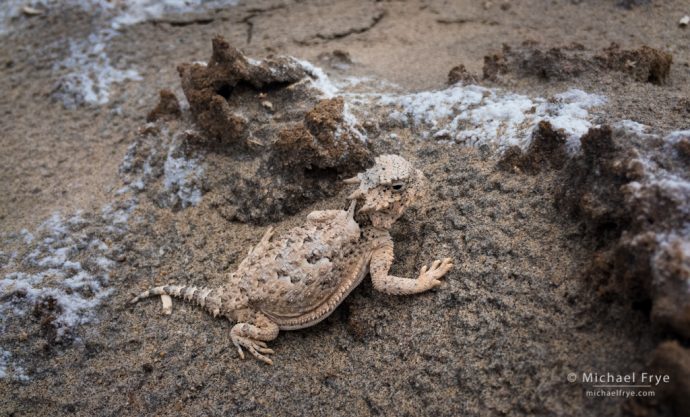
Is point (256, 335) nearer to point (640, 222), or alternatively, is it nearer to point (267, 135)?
point (267, 135)

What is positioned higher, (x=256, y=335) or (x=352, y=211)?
(x=352, y=211)

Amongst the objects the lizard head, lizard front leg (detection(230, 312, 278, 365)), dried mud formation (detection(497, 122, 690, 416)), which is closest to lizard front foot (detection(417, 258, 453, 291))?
the lizard head

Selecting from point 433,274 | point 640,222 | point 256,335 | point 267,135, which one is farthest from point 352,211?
point 640,222

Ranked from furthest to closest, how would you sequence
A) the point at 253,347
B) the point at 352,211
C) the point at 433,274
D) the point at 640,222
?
the point at 352,211, the point at 253,347, the point at 433,274, the point at 640,222

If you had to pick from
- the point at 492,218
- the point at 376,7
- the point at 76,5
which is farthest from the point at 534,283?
the point at 76,5

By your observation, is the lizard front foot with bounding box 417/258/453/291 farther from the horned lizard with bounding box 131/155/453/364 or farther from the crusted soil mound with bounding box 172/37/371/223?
the crusted soil mound with bounding box 172/37/371/223

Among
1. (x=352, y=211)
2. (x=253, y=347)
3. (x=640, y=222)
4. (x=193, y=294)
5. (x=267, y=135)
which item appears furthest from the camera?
(x=267, y=135)
